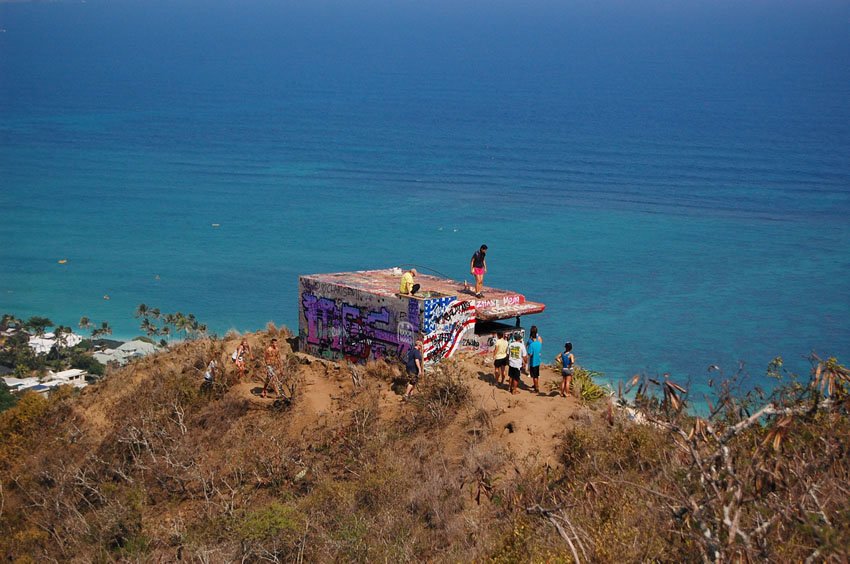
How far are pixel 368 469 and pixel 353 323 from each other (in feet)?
15.1

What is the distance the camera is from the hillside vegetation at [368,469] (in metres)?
12.8

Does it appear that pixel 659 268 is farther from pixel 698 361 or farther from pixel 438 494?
pixel 438 494

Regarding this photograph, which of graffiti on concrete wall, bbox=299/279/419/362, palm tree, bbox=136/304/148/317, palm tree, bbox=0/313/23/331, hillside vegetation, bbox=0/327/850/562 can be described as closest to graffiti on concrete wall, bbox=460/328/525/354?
hillside vegetation, bbox=0/327/850/562

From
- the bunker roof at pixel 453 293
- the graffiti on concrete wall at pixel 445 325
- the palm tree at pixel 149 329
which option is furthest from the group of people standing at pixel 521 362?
the palm tree at pixel 149 329

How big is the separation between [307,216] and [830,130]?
77553mm

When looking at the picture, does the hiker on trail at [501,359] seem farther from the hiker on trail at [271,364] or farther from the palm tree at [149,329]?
the palm tree at [149,329]

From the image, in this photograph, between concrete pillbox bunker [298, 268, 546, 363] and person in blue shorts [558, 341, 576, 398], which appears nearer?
person in blue shorts [558, 341, 576, 398]

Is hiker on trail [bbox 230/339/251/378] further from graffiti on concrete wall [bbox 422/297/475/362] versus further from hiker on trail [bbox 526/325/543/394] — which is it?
hiker on trail [bbox 526/325/543/394]

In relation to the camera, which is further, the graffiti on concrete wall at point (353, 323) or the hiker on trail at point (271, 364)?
the graffiti on concrete wall at point (353, 323)

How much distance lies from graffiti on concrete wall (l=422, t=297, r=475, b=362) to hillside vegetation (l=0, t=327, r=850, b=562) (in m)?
0.51

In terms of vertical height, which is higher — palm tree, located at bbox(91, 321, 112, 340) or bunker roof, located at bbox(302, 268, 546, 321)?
bunker roof, located at bbox(302, 268, 546, 321)

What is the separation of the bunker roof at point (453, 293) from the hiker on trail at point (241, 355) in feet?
6.70

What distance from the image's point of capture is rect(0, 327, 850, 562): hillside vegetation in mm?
12812

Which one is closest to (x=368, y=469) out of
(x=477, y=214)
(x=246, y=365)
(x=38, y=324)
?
(x=246, y=365)
